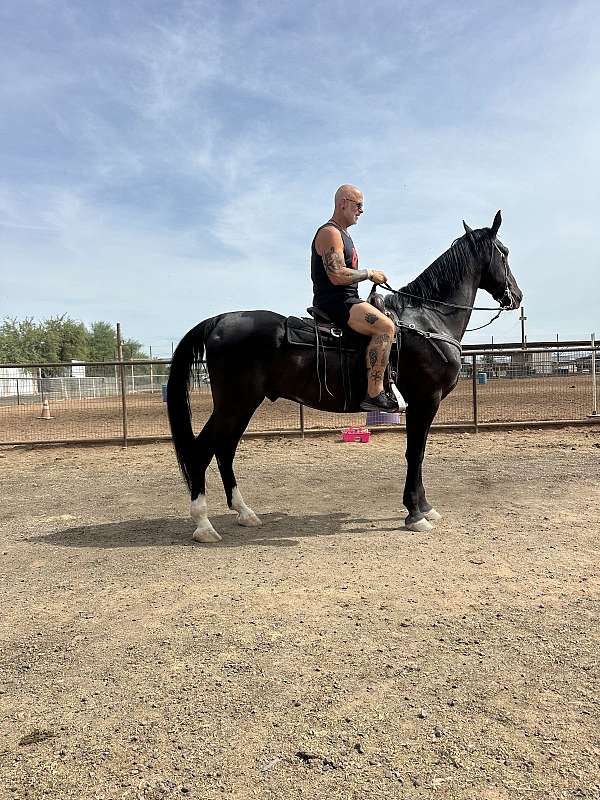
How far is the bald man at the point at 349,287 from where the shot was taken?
169 inches

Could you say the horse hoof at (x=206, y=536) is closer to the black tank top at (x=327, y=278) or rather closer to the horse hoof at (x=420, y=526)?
the horse hoof at (x=420, y=526)

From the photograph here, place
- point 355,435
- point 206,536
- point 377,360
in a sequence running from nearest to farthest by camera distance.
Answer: point 206,536
point 377,360
point 355,435

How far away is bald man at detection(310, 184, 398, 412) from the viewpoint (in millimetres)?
4301

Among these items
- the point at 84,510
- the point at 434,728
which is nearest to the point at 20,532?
the point at 84,510

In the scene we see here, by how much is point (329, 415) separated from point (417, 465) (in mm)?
9486

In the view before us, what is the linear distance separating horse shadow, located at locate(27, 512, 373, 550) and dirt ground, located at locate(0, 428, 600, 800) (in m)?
0.03

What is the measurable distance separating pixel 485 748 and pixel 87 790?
1.28 meters

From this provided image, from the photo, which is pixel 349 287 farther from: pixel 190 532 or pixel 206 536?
pixel 190 532

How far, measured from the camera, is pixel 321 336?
4.47 m

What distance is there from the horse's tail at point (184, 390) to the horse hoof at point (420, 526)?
6.23 ft

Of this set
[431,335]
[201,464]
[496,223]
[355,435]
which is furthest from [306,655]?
[355,435]

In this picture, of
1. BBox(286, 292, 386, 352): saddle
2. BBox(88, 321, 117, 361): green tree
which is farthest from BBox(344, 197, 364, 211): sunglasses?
BBox(88, 321, 117, 361): green tree

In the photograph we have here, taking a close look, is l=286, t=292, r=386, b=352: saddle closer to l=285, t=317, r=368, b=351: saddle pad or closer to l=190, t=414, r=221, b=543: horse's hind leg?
l=285, t=317, r=368, b=351: saddle pad

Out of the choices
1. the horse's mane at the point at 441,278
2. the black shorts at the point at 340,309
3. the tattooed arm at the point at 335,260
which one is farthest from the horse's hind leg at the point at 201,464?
the horse's mane at the point at 441,278
